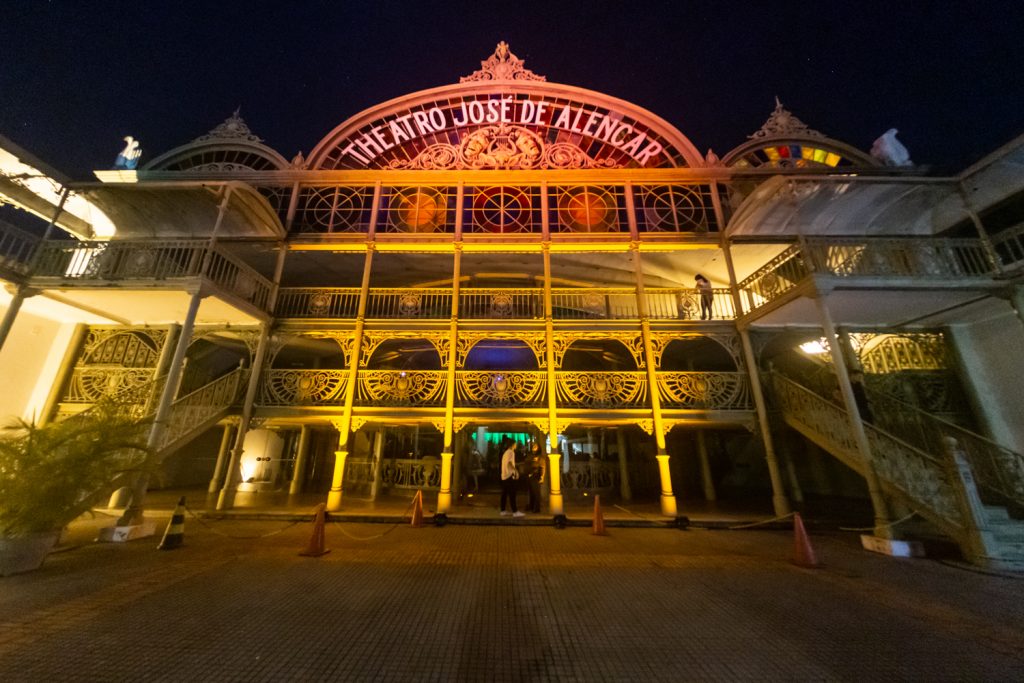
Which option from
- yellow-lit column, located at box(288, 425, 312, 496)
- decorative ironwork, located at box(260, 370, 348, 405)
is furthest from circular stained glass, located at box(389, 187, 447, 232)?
yellow-lit column, located at box(288, 425, 312, 496)

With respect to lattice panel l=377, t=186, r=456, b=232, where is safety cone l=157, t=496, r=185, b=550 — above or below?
below

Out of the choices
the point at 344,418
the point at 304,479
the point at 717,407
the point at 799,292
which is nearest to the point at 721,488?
the point at 717,407

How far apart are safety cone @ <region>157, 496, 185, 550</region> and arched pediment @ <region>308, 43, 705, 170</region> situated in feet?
35.6

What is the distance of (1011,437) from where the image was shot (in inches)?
342

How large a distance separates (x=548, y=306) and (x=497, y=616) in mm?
7715

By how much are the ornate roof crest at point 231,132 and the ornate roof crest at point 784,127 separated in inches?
696

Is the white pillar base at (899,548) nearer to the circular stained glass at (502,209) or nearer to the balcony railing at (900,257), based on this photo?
the balcony railing at (900,257)

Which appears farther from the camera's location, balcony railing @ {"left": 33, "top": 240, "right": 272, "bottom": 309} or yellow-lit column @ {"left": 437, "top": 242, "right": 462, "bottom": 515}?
yellow-lit column @ {"left": 437, "top": 242, "right": 462, "bottom": 515}

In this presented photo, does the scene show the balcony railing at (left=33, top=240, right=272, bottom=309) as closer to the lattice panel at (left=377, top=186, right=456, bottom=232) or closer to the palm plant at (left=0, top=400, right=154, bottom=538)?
the palm plant at (left=0, top=400, right=154, bottom=538)

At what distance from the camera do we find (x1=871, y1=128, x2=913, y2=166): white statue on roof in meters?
11.3

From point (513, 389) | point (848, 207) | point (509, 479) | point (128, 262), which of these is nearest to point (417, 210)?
point (513, 389)

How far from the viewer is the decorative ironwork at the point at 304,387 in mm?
9852

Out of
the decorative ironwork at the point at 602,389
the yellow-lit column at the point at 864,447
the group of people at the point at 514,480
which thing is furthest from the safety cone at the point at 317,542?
the yellow-lit column at the point at 864,447

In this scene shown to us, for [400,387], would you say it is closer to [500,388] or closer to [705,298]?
[500,388]
